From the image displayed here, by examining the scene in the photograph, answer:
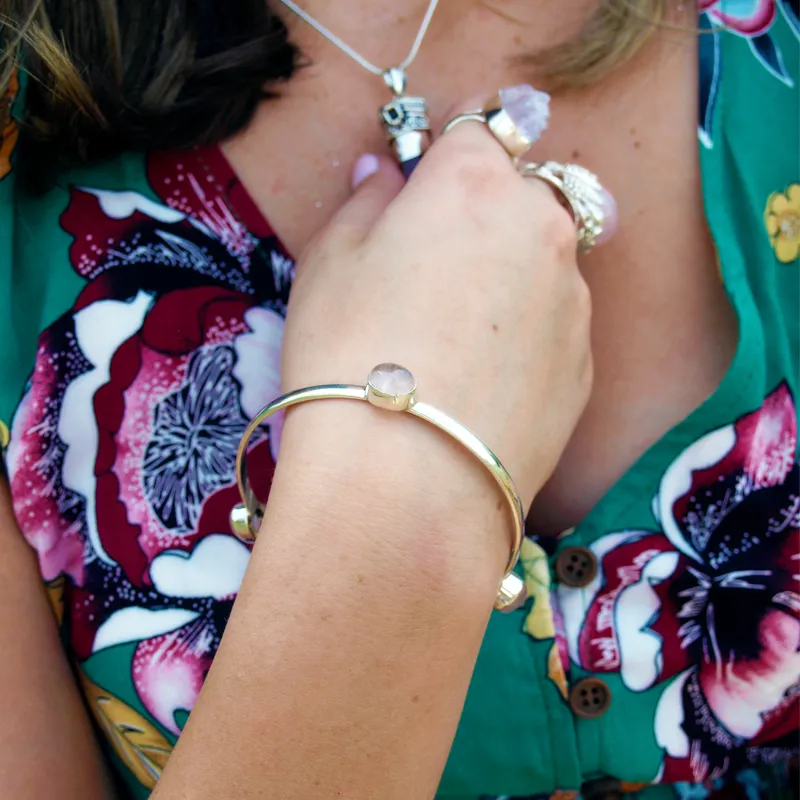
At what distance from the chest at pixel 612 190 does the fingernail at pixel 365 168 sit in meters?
0.05

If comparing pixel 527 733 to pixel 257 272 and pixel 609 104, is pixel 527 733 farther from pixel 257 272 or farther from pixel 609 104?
pixel 609 104

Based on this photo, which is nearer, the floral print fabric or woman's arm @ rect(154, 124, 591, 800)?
woman's arm @ rect(154, 124, 591, 800)

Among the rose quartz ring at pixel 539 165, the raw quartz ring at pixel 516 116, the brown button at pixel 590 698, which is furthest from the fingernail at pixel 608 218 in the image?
the brown button at pixel 590 698

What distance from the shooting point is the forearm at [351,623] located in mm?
561

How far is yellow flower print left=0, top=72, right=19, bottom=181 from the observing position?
2.71 ft

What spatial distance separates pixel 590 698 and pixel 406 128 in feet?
2.12

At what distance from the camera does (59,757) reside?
0.75m

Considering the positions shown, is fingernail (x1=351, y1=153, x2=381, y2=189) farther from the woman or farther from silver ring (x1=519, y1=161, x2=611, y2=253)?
silver ring (x1=519, y1=161, x2=611, y2=253)

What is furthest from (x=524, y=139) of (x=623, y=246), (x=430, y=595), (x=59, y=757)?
(x=59, y=757)

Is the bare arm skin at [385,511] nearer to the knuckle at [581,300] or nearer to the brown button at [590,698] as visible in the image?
the knuckle at [581,300]

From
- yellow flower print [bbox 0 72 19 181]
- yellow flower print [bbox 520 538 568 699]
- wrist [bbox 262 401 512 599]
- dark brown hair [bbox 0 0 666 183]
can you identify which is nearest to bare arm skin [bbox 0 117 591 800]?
wrist [bbox 262 401 512 599]

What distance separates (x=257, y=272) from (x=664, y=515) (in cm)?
53

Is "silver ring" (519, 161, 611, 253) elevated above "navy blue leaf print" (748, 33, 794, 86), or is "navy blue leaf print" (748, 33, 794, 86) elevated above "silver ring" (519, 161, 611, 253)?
"navy blue leaf print" (748, 33, 794, 86)

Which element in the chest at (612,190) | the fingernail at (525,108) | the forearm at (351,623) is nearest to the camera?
the forearm at (351,623)
